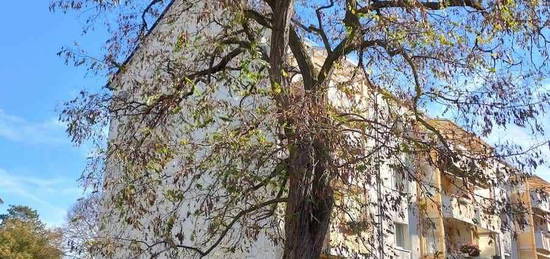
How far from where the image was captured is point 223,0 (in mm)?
10430

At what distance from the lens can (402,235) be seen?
24.0 meters

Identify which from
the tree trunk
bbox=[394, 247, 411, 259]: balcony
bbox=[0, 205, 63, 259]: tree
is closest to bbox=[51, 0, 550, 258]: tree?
the tree trunk

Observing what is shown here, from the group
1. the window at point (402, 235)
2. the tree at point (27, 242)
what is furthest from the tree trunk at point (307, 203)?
the tree at point (27, 242)

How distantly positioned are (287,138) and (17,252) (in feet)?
95.3

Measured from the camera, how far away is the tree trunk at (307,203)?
984 cm

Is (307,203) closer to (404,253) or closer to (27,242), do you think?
(404,253)

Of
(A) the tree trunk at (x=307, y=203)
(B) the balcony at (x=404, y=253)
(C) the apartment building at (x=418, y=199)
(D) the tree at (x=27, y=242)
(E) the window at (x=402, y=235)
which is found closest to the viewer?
(A) the tree trunk at (x=307, y=203)

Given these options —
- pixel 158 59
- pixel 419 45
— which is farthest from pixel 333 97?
pixel 158 59

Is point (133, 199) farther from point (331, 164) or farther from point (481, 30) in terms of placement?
point (481, 30)

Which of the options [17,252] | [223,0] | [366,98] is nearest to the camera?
[223,0]

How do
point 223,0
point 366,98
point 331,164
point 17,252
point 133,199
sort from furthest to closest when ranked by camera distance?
point 17,252 → point 366,98 → point 133,199 → point 223,0 → point 331,164

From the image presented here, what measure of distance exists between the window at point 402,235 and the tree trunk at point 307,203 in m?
14.3

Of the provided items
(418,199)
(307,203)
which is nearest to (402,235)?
(418,199)

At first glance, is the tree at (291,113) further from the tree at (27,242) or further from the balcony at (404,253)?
the tree at (27,242)
